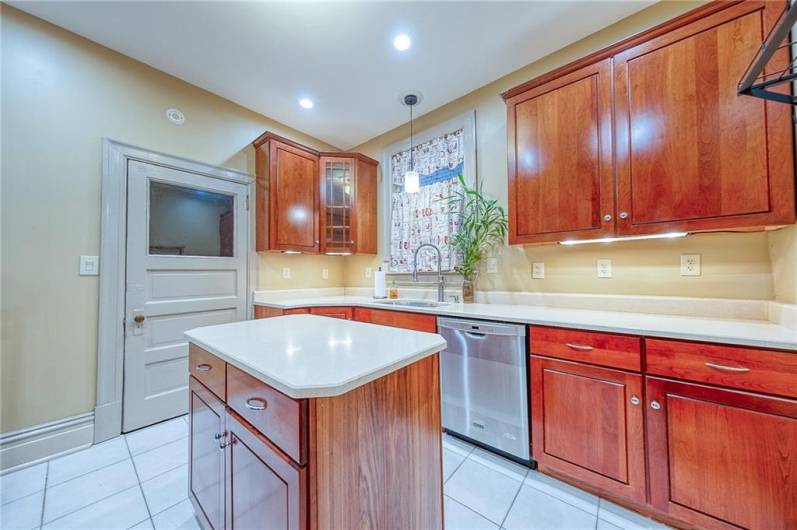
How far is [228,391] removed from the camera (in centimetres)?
104

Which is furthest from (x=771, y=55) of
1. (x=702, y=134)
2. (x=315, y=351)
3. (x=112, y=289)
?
(x=112, y=289)

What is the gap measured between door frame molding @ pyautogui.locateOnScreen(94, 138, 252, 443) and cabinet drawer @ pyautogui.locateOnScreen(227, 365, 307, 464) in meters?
1.80

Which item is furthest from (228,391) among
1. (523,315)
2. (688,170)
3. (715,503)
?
Result: (688,170)

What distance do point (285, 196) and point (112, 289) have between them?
4.89ft

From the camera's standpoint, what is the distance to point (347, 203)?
335 centimetres

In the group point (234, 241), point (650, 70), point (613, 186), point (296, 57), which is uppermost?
point (296, 57)

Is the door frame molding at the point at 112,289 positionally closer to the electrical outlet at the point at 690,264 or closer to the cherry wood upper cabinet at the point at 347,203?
the cherry wood upper cabinet at the point at 347,203

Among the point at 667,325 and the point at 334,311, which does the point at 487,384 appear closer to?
the point at 667,325

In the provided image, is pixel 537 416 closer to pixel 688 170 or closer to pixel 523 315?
pixel 523 315

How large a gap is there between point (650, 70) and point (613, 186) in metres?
0.61

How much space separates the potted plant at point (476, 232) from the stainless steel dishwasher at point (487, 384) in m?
0.63

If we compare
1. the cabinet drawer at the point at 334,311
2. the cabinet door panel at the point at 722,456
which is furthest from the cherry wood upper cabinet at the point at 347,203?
the cabinet door panel at the point at 722,456

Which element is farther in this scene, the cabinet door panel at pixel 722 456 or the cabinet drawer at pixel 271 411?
the cabinet door panel at pixel 722 456

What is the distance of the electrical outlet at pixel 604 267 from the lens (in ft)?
6.44
